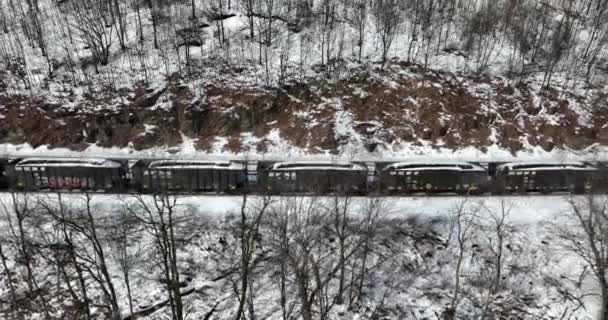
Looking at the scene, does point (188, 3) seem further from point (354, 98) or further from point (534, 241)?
point (534, 241)

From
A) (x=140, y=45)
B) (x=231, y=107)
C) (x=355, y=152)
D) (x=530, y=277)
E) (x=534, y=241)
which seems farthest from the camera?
(x=140, y=45)

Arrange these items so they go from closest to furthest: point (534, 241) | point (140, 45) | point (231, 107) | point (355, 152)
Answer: point (534, 241)
point (355, 152)
point (231, 107)
point (140, 45)

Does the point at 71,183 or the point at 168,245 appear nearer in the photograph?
the point at 168,245

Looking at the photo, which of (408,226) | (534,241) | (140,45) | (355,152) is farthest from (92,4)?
(534,241)

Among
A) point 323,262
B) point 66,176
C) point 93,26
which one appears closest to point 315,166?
point 323,262

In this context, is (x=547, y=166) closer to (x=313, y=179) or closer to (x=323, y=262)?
(x=313, y=179)
